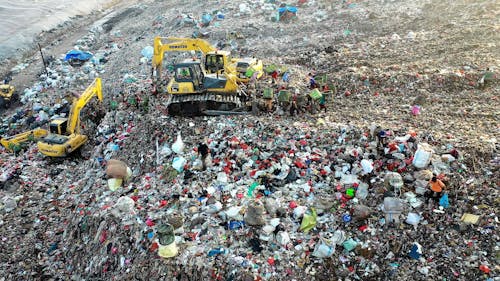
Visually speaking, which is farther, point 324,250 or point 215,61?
point 215,61

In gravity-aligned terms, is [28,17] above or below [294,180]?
below

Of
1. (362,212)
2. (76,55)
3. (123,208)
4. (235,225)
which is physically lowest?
(76,55)

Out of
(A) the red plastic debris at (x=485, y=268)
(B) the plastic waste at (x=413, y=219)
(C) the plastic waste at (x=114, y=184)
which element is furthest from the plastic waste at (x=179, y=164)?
(A) the red plastic debris at (x=485, y=268)

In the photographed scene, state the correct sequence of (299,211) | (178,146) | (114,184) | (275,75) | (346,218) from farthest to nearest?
(275,75) < (178,146) < (114,184) < (299,211) < (346,218)

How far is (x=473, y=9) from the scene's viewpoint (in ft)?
42.4

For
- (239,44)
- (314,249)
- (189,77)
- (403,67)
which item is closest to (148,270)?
(314,249)

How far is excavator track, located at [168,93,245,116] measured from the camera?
27.7 feet

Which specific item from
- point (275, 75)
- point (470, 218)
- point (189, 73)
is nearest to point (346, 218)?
point (470, 218)

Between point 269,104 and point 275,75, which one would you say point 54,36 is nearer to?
point 275,75

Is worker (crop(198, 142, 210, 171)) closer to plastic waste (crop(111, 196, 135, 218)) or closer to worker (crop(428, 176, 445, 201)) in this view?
plastic waste (crop(111, 196, 135, 218))

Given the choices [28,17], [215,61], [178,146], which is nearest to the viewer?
[178,146]

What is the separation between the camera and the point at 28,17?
66.1ft

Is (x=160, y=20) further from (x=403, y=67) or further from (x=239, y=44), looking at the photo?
(x=403, y=67)

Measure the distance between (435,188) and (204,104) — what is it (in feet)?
16.1
